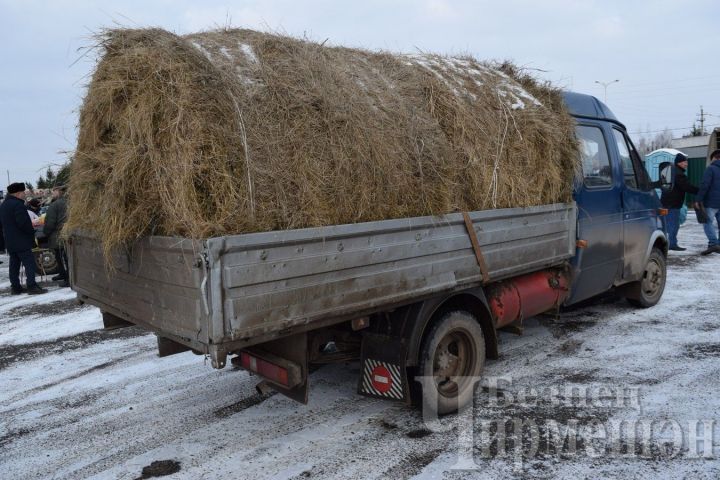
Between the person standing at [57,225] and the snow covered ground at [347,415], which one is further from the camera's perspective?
the person standing at [57,225]

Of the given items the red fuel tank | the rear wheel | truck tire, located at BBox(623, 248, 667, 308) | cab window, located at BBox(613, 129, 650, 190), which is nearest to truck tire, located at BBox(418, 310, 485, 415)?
the red fuel tank

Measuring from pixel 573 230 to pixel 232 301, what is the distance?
12.3 ft

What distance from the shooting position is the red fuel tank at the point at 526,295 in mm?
4773

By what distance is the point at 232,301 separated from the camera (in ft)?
9.39

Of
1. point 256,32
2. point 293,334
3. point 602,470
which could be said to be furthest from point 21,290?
point 602,470

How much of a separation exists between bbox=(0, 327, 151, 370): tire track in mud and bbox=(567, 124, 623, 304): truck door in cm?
502

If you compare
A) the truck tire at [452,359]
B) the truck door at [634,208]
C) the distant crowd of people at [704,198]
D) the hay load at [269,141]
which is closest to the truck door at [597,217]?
the truck door at [634,208]

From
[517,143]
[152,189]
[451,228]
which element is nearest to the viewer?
[152,189]

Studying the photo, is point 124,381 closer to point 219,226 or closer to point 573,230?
point 219,226

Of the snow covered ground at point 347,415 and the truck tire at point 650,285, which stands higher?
the truck tire at point 650,285

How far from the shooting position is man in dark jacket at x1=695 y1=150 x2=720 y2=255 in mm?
10672

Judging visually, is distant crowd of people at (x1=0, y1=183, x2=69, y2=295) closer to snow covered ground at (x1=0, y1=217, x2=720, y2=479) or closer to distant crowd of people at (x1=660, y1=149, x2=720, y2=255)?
snow covered ground at (x1=0, y1=217, x2=720, y2=479)

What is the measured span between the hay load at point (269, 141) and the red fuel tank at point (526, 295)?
2.50 feet

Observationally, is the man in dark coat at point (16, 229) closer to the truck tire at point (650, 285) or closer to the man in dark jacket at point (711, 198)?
the truck tire at point (650, 285)
